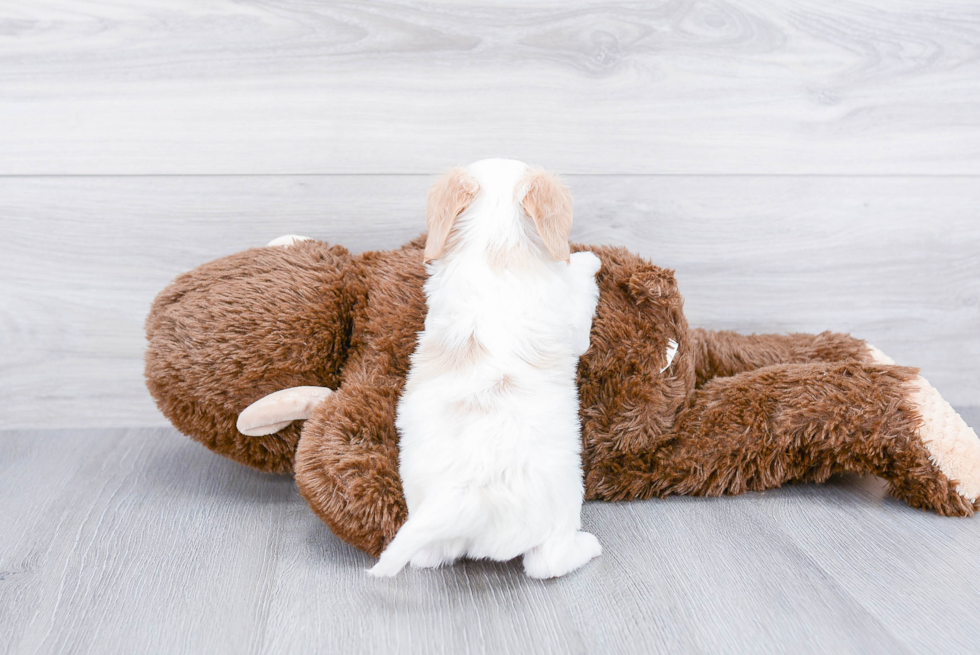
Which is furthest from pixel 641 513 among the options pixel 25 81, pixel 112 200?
pixel 25 81

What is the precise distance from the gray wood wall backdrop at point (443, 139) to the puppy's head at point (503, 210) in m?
0.33

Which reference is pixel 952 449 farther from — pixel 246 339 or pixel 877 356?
pixel 246 339

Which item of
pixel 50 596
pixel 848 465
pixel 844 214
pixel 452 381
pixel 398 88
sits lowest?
pixel 50 596

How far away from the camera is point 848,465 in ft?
3.16

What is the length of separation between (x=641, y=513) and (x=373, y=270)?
50 cm

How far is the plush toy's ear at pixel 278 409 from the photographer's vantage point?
3.02 feet

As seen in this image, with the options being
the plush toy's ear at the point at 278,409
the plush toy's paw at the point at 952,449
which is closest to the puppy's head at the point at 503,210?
the plush toy's ear at the point at 278,409

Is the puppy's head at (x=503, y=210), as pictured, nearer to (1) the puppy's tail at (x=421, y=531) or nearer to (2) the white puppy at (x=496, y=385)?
(2) the white puppy at (x=496, y=385)

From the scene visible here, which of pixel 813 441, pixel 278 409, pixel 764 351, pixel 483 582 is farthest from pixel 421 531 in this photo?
pixel 764 351

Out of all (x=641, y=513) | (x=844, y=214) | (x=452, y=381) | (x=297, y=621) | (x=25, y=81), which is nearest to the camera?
(x=297, y=621)

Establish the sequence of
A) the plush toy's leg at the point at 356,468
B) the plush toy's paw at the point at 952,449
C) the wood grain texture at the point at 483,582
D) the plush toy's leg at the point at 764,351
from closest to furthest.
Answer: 1. the wood grain texture at the point at 483,582
2. the plush toy's leg at the point at 356,468
3. the plush toy's paw at the point at 952,449
4. the plush toy's leg at the point at 764,351

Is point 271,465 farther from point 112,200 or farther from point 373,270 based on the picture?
point 112,200

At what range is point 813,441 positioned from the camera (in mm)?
952

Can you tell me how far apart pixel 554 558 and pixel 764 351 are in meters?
0.55
